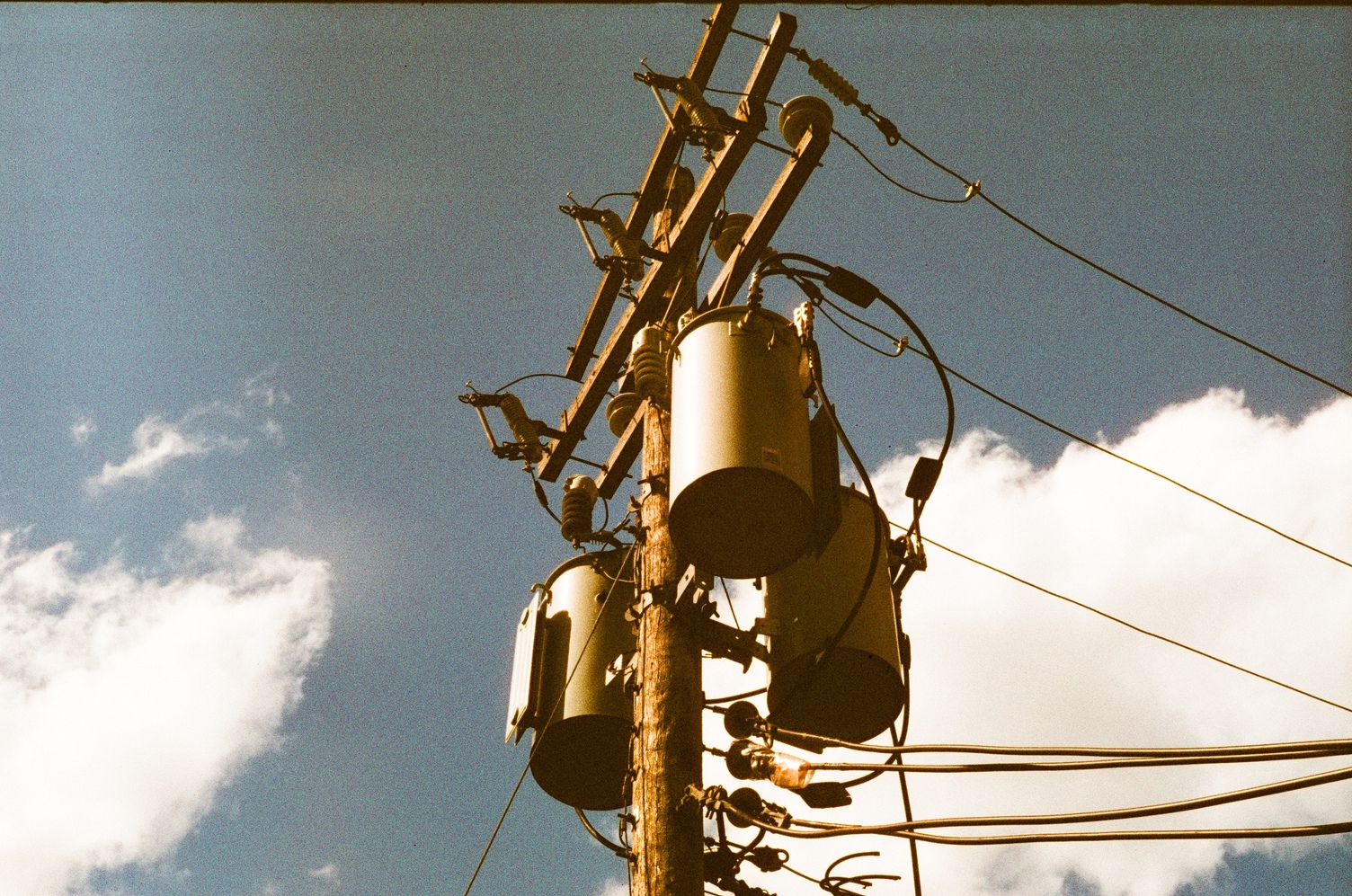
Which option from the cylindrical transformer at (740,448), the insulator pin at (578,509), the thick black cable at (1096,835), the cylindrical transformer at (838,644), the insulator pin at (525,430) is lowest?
the thick black cable at (1096,835)

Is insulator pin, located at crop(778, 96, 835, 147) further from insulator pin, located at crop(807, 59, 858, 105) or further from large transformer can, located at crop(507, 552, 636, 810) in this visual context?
large transformer can, located at crop(507, 552, 636, 810)

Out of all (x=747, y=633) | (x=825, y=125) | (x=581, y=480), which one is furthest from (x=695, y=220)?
(x=747, y=633)

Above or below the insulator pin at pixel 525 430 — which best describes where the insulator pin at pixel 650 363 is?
below

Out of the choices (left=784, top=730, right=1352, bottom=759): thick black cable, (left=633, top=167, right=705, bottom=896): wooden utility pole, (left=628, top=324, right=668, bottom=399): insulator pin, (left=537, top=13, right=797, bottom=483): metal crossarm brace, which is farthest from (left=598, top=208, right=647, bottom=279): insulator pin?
(left=784, top=730, right=1352, bottom=759): thick black cable

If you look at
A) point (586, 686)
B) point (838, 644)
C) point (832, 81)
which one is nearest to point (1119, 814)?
point (838, 644)

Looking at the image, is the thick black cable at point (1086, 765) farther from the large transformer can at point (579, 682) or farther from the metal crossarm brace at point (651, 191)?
the metal crossarm brace at point (651, 191)

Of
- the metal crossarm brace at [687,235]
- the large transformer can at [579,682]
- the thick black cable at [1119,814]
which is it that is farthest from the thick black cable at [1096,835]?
the metal crossarm brace at [687,235]

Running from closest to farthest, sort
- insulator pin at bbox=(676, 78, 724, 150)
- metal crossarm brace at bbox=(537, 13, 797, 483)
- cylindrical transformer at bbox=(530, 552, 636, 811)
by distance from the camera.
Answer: cylindrical transformer at bbox=(530, 552, 636, 811), metal crossarm brace at bbox=(537, 13, 797, 483), insulator pin at bbox=(676, 78, 724, 150)

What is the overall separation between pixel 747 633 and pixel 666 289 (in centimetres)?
228

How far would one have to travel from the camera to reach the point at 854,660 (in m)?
4.81

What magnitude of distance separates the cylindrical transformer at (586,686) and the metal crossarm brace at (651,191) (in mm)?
1841

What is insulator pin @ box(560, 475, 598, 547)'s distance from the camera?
6.09 metres

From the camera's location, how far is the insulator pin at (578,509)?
6.09m

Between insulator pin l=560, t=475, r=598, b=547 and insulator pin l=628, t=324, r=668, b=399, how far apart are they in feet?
2.82
